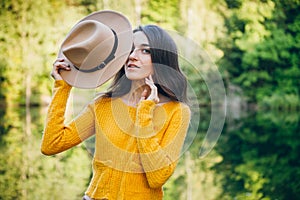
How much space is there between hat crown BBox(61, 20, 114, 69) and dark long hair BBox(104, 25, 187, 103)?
0.11m

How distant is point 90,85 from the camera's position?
2.57 metres

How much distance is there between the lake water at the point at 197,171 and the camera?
5.68 metres

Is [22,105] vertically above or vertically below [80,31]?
below

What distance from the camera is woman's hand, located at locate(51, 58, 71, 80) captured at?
257 cm

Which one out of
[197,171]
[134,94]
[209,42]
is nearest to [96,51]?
[134,94]

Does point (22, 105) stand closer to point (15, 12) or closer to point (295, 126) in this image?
point (15, 12)

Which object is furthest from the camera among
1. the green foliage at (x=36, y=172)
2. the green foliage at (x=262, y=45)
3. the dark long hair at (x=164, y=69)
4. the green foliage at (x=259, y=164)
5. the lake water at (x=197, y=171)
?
the green foliage at (x=262, y=45)

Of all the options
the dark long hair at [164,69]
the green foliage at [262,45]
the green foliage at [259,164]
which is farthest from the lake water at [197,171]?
the green foliage at [262,45]

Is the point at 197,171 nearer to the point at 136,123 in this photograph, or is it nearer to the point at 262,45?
the point at 136,123

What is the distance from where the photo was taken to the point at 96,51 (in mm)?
2635

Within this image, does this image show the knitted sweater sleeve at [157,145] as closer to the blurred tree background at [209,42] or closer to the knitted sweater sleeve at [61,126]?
the knitted sweater sleeve at [61,126]

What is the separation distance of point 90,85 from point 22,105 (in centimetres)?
1811

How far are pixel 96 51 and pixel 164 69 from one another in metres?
0.24

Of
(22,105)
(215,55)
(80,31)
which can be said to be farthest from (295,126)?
(80,31)
